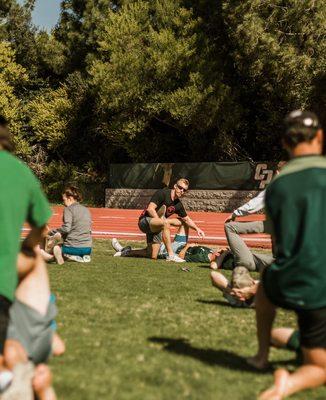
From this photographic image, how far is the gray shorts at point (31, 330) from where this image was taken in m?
3.23

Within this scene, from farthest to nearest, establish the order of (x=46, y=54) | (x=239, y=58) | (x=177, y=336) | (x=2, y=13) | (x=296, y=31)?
1. (x=2, y=13)
2. (x=46, y=54)
3. (x=239, y=58)
4. (x=296, y=31)
5. (x=177, y=336)

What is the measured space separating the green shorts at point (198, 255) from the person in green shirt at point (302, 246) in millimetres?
7252

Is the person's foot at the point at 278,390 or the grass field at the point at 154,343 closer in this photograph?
the person's foot at the point at 278,390

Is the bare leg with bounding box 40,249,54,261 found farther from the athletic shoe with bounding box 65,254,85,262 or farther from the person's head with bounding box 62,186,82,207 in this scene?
the person's head with bounding box 62,186,82,207

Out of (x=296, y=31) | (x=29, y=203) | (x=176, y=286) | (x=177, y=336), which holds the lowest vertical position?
(x=176, y=286)

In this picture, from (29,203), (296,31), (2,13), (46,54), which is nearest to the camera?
(29,203)

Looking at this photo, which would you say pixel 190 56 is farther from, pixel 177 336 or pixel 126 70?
pixel 177 336

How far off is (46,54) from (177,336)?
Result: 126 ft

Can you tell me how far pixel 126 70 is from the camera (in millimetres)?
33094

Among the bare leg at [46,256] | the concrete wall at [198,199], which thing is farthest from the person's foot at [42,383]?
the concrete wall at [198,199]

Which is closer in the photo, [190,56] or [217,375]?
[217,375]

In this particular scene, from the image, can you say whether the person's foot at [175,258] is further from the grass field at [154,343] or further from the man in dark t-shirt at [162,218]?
the grass field at [154,343]

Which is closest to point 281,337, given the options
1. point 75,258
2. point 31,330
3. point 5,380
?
point 31,330

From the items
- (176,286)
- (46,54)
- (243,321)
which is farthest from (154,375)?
(46,54)
